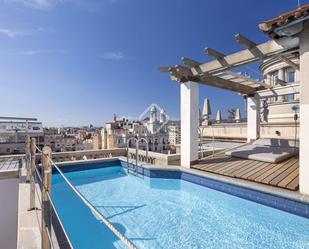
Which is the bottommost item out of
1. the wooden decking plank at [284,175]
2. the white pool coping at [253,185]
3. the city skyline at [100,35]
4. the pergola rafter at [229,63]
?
the white pool coping at [253,185]

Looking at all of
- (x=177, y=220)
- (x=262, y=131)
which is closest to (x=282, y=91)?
(x=262, y=131)

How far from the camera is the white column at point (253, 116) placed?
8.18 metres

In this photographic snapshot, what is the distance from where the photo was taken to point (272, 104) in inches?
495

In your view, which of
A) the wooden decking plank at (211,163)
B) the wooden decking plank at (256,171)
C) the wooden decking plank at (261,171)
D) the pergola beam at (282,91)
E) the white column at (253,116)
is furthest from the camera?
the white column at (253,116)

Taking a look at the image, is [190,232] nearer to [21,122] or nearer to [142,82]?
[21,122]

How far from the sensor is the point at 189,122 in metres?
6.15

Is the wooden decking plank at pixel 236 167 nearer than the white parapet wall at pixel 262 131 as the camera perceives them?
Yes

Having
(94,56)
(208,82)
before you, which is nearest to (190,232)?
(208,82)

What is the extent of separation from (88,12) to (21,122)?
583 cm

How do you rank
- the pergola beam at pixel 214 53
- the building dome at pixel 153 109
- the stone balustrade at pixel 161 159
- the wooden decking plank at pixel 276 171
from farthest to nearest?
the building dome at pixel 153 109
the stone balustrade at pixel 161 159
the pergola beam at pixel 214 53
the wooden decking plank at pixel 276 171

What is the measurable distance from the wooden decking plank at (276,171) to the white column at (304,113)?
2.31 ft

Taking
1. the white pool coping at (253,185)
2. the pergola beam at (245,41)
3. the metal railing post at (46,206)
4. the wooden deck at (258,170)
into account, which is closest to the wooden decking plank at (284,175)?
the wooden deck at (258,170)

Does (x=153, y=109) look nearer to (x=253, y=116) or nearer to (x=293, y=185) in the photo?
(x=253, y=116)

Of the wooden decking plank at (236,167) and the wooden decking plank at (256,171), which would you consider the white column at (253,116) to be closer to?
the wooden decking plank at (236,167)
